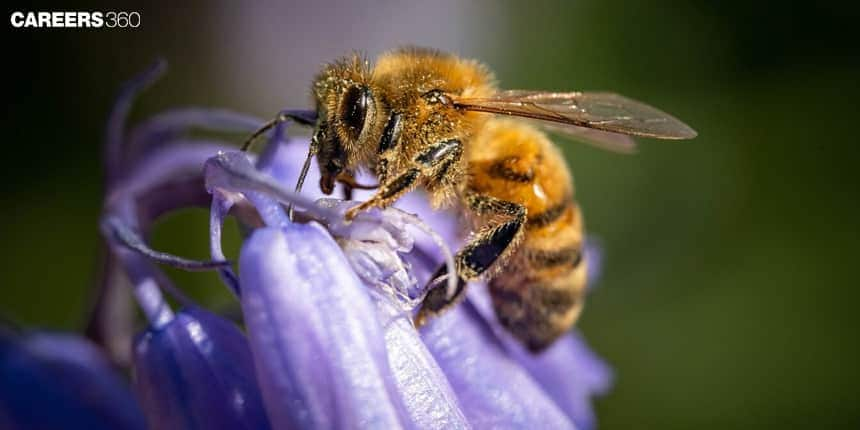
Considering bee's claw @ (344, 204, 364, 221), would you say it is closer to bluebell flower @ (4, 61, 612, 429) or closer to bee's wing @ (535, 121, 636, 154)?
bluebell flower @ (4, 61, 612, 429)

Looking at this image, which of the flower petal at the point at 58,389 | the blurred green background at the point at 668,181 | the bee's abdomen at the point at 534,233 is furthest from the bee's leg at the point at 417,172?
the blurred green background at the point at 668,181

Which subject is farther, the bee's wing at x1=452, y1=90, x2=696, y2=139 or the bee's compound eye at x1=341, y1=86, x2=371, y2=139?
the bee's wing at x1=452, y1=90, x2=696, y2=139

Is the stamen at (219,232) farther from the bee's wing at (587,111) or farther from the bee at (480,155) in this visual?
the bee's wing at (587,111)

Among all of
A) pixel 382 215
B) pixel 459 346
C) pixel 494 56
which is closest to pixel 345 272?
pixel 382 215

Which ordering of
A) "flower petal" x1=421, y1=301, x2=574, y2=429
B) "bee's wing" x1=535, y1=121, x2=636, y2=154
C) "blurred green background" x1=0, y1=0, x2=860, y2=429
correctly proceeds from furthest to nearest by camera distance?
"blurred green background" x1=0, y1=0, x2=860, y2=429
"bee's wing" x1=535, y1=121, x2=636, y2=154
"flower petal" x1=421, y1=301, x2=574, y2=429

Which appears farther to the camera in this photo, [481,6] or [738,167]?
[481,6]

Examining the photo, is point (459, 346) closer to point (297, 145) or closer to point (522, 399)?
point (522, 399)

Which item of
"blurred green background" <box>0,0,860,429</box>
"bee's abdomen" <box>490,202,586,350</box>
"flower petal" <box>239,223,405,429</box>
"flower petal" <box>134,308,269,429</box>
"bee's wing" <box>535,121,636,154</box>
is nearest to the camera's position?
"flower petal" <box>239,223,405,429</box>

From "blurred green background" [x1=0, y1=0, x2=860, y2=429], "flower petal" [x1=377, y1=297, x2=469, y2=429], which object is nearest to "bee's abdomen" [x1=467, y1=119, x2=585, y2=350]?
"flower petal" [x1=377, y1=297, x2=469, y2=429]
